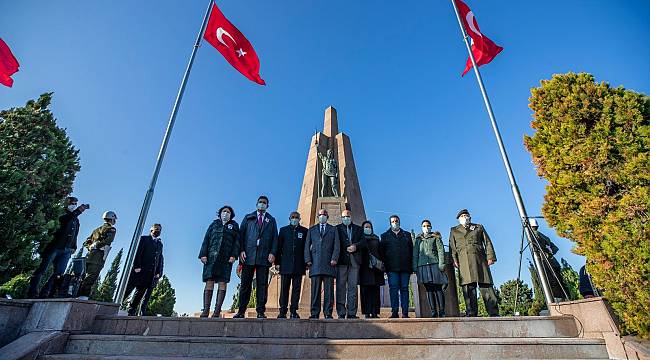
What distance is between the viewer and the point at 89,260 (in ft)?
18.1

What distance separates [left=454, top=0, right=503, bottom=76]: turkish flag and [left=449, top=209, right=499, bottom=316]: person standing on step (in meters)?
4.91

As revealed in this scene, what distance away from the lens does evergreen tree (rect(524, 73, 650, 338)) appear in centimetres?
331

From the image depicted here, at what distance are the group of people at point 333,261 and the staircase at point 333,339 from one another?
0.72 m

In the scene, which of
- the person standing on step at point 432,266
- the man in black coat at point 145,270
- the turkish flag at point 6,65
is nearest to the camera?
the person standing on step at point 432,266

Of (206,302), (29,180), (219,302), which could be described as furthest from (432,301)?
(29,180)

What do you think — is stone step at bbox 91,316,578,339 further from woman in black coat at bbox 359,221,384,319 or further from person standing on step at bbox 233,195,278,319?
woman in black coat at bbox 359,221,384,319

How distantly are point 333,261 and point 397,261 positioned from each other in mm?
1278

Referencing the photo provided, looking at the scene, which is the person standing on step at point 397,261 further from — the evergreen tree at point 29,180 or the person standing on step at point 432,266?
the evergreen tree at point 29,180

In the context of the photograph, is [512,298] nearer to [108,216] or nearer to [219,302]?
[219,302]

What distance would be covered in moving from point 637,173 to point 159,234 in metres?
7.09

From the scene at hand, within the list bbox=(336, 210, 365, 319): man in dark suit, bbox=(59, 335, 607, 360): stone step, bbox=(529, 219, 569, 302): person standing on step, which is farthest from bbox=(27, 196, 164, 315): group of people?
bbox=(529, 219, 569, 302): person standing on step

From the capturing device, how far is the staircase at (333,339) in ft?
11.8

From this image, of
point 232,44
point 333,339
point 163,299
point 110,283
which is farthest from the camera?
point 110,283

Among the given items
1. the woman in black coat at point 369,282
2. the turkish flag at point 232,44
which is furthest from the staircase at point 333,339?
the turkish flag at point 232,44
